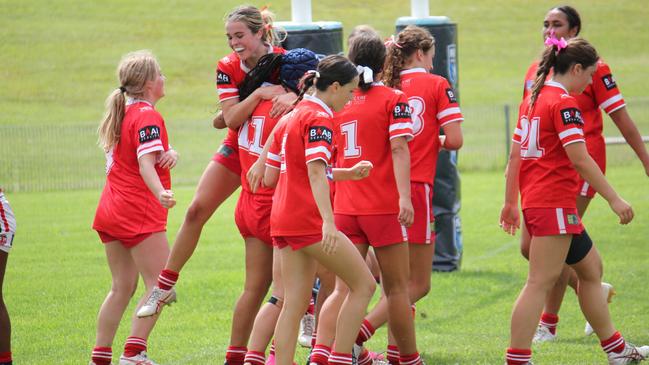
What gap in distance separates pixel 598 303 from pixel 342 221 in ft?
5.61

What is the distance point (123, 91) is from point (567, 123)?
9.40 feet

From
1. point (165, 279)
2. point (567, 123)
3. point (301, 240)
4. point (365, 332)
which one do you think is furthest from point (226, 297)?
point (567, 123)

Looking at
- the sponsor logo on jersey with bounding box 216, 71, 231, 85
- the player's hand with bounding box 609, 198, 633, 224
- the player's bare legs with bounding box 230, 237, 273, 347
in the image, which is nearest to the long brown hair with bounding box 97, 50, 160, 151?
the sponsor logo on jersey with bounding box 216, 71, 231, 85

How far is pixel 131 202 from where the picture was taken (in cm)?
674

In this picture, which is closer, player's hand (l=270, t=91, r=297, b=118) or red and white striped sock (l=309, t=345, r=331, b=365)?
red and white striped sock (l=309, t=345, r=331, b=365)

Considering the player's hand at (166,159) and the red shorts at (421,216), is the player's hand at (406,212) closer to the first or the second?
the red shorts at (421,216)

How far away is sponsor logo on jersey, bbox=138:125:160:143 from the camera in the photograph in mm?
6559

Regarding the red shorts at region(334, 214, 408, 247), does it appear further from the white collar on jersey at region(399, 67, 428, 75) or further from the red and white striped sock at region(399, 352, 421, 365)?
the white collar on jersey at region(399, 67, 428, 75)

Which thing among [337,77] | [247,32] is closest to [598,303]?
[337,77]

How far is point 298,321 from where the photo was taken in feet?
19.2

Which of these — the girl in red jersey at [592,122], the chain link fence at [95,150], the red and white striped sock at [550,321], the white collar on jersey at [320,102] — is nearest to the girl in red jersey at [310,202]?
the white collar on jersey at [320,102]

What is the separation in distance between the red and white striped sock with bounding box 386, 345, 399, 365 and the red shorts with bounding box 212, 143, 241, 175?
158cm

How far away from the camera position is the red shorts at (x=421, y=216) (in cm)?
682

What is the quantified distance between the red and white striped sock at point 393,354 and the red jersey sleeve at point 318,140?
1792mm
